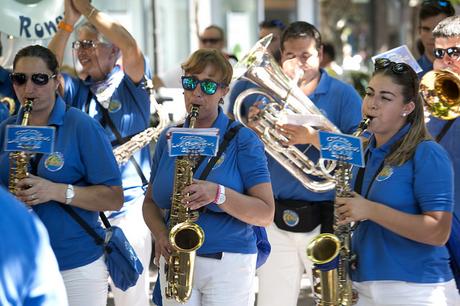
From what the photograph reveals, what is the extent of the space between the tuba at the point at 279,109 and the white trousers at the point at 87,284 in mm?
1385

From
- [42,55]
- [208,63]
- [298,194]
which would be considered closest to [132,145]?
[298,194]

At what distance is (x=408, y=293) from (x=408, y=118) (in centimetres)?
71

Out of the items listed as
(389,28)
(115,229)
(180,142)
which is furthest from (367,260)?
(389,28)

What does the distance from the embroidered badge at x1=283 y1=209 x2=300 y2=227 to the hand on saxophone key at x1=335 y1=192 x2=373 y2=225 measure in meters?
1.46

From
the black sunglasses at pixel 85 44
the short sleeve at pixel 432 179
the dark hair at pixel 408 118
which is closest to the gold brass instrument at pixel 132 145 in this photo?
the black sunglasses at pixel 85 44

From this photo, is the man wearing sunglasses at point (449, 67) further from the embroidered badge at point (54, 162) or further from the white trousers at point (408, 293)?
the embroidered badge at point (54, 162)

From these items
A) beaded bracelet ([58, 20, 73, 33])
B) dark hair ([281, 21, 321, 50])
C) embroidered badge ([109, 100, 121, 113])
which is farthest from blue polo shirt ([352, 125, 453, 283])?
beaded bracelet ([58, 20, 73, 33])

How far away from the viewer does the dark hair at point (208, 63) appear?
4176 mm

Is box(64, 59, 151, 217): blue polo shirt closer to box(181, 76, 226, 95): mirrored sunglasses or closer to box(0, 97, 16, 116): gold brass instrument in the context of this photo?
box(0, 97, 16, 116): gold brass instrument

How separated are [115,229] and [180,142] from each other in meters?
0.65

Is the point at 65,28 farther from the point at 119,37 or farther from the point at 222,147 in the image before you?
the point at 222,147

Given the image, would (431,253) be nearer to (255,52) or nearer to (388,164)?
(388,164)

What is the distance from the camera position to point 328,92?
5367mm

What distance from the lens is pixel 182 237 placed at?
13.1 feet
